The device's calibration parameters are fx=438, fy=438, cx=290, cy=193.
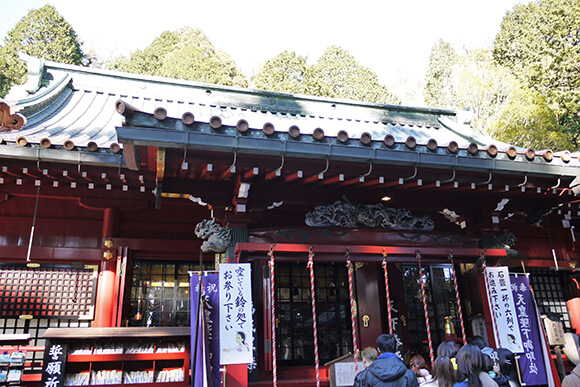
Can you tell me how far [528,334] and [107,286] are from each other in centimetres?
634

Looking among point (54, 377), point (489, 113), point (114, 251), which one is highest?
point (489, 113)

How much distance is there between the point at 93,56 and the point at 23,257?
3399 centimetres

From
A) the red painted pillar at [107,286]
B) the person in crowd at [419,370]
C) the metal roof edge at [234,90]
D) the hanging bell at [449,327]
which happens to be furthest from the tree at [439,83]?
the red painted pillar at [107,286]

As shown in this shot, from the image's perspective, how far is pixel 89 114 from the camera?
7375 millimetres

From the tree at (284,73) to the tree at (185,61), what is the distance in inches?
91.6

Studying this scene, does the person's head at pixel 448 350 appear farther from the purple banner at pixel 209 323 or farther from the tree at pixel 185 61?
the tree at pixel 185 61

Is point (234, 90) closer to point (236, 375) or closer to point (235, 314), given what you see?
point (235, 314)

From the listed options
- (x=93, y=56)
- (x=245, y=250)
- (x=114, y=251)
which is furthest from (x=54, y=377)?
(x=93, y=56)

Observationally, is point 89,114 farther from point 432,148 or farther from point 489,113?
point 489,113

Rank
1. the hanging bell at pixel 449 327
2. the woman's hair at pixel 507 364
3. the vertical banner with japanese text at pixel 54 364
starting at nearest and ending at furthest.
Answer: the vertical banner with japanese text at pixel 54 364
the woman's hair at pixel 507 364
the hanging bell at pixel 449 327

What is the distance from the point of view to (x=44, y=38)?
27109 mm

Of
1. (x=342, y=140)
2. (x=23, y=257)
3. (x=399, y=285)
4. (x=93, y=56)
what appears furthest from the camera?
(x=93, y=56)

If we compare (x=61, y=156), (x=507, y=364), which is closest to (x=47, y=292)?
(x=61, y=156)

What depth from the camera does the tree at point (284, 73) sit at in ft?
88.0
